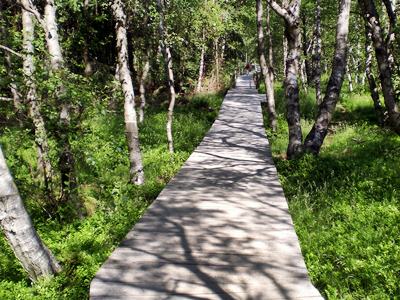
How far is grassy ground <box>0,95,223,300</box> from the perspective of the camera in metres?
5.43

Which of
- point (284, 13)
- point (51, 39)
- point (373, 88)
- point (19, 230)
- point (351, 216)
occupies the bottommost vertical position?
point (351, 216)

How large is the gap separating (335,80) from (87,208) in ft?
22.1

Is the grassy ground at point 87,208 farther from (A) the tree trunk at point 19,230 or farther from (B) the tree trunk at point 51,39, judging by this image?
(B) the tree trunk at point 51,39

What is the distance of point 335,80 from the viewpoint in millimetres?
10047

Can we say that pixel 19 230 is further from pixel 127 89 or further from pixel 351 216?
pixel 127 89

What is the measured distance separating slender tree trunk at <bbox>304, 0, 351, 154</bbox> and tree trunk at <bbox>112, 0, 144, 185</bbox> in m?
4.38

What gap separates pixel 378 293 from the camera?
4.59 metres

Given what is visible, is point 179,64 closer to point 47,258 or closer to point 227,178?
point 227,178

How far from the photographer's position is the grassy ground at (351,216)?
4.89 m

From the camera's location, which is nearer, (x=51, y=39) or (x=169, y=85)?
(x=51, y=39)

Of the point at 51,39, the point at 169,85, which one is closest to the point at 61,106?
the point at 51,39

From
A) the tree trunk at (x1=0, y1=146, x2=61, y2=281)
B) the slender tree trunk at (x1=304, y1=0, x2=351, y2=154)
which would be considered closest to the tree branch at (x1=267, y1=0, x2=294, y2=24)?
the slender tree trunk at (x1=304, y1=0, x2=351, y2=154)

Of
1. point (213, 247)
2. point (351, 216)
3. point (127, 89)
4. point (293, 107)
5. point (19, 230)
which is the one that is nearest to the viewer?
point (19, 230)

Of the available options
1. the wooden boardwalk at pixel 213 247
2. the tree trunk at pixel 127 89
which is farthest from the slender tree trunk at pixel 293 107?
the tree trunk at pixel 127 89
